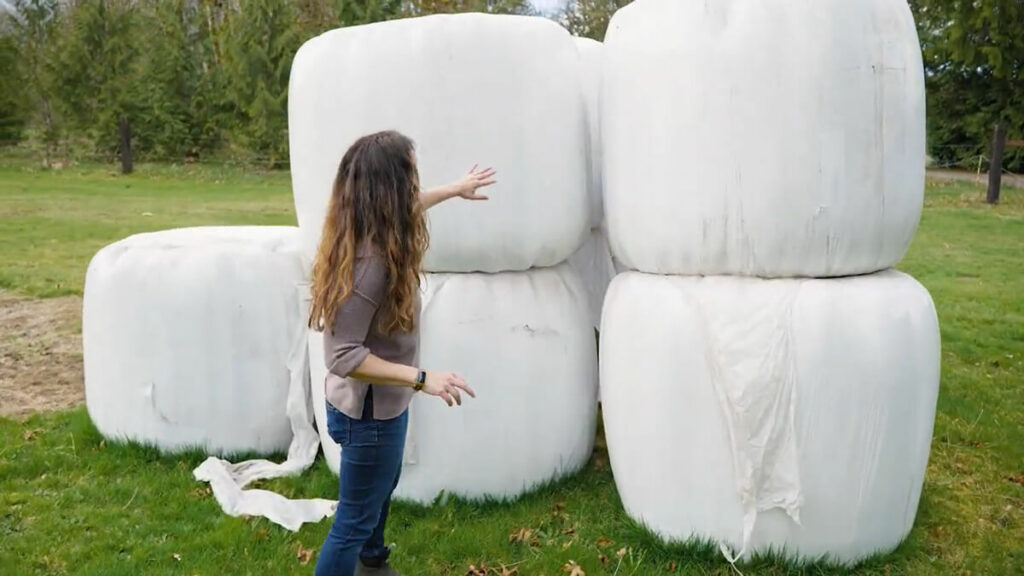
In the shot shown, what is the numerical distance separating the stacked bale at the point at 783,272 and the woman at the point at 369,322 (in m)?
0.94

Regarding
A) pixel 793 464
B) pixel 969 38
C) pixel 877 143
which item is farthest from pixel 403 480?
pixel 969 38

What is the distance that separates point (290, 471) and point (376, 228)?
6.27 ft

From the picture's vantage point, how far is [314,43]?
138 inches

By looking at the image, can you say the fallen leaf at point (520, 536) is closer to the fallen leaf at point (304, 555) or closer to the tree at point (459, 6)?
the fallen leaf at point (304, 555)

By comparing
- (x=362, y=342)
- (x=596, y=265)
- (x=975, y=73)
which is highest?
(x=975, y=73)

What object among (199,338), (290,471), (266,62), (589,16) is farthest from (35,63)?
(290,471)

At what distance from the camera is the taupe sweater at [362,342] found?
2.25 metres

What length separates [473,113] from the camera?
10.8 ft

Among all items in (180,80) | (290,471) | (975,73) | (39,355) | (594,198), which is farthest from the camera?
(180,80)

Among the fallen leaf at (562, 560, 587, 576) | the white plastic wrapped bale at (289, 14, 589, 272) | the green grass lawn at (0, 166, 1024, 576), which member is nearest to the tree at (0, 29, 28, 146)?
the green grass lawn at (0, 166, 1024, 576)

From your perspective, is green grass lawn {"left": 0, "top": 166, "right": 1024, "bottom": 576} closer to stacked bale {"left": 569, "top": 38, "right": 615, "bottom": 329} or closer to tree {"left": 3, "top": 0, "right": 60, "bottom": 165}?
stacked bale {"left": 569, "top": 38, "right": 615, "bottom": 329}

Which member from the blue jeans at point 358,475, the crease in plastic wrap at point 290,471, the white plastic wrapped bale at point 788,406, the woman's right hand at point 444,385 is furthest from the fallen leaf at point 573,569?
the woman's right hand at point 444,385

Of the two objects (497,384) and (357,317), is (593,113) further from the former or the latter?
(357,317)

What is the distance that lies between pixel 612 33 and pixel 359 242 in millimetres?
1426
